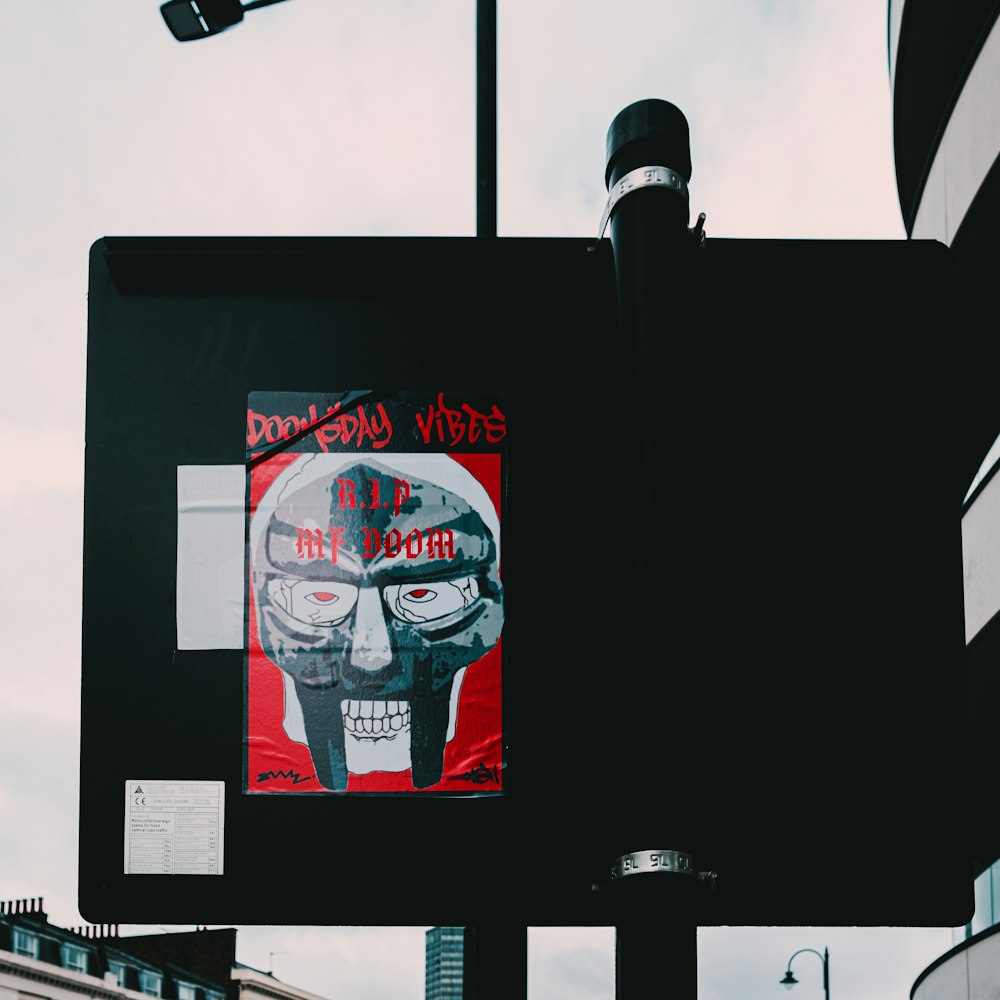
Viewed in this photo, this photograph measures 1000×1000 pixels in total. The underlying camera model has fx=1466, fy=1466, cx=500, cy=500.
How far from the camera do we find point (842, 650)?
2.81 meters

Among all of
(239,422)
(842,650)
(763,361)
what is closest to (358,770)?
(239,422)

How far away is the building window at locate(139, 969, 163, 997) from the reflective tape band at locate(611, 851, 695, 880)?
6453cm

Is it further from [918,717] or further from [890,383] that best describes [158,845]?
[890,383]

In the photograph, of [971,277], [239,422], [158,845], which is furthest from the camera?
[971,277]

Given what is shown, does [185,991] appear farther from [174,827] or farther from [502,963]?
[174,827]

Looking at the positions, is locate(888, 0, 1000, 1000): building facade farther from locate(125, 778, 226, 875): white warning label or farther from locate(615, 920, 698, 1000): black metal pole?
locate(615, 920, 698, 1000): black metal pole

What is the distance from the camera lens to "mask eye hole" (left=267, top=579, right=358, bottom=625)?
2848mm

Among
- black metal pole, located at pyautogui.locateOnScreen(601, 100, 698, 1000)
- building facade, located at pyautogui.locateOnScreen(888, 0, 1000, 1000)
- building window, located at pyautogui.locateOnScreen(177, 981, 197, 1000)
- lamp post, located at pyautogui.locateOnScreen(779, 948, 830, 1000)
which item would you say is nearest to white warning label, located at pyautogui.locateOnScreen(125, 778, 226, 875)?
black metal pole, located at pyautogui.locateOnScreen(601, 100, 698, 1000)

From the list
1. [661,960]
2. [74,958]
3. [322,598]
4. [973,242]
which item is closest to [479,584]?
[322,598]

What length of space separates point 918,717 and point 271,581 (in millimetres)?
1278

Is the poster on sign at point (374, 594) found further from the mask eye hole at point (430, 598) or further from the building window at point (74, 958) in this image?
the building window at point (74, 958)

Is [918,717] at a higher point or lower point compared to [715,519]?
lower

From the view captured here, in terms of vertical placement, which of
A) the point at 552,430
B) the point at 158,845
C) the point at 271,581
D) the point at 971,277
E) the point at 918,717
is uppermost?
the point at 971,277

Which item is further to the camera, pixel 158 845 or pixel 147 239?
pixel 147 239
